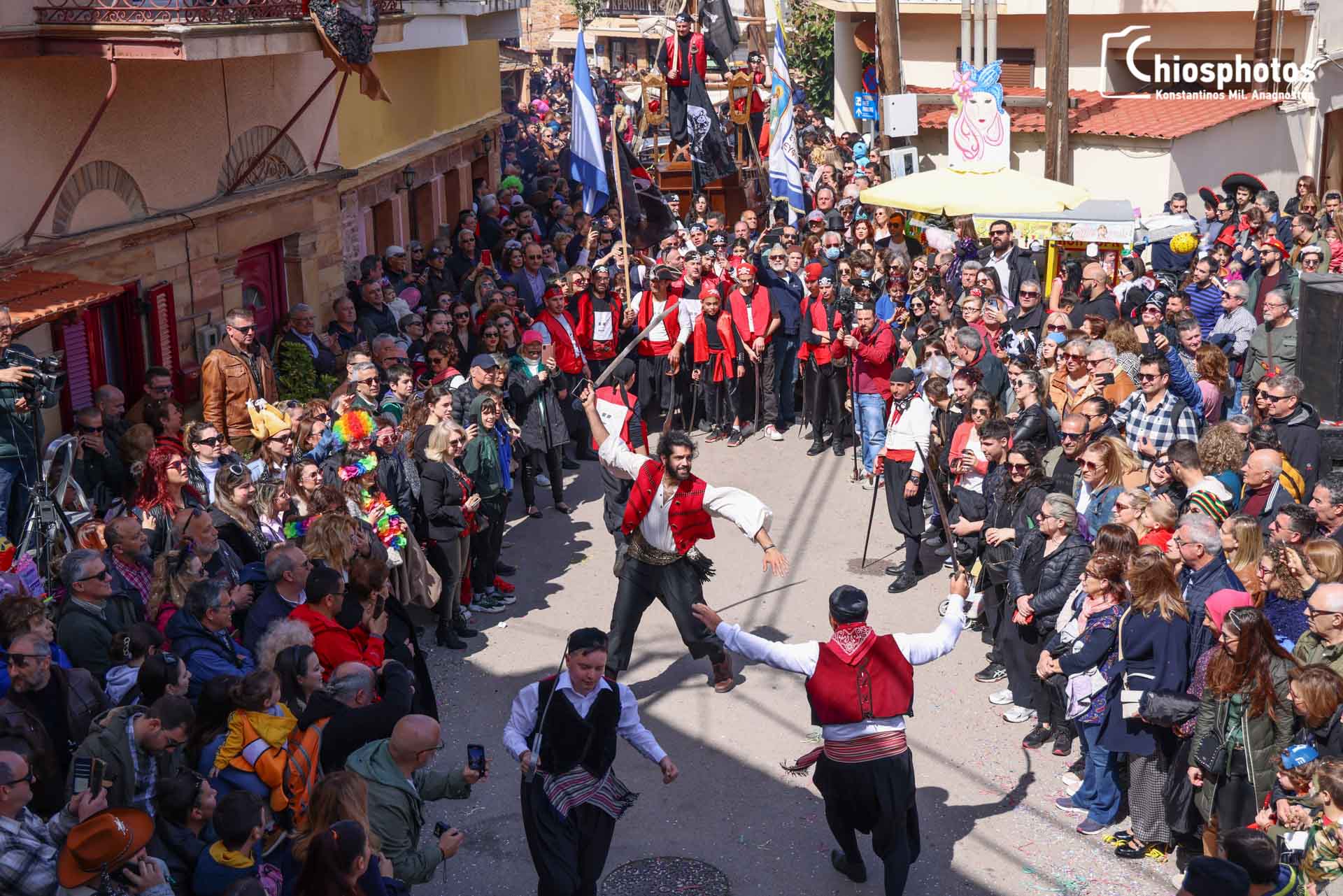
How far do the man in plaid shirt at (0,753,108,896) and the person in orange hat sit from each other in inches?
4.3

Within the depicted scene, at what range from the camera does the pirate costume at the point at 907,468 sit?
34.8 feet

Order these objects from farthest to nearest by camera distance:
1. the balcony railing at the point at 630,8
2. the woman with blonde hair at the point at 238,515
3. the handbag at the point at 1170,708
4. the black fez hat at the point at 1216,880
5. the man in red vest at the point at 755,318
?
the balcony railing at the point at 630,8, the man in red vest at the point at 755,318, the woman with blonde hair at the point at 238,515, the handbag at the point at 1170,708, the black fez hat at the point at 1216,880

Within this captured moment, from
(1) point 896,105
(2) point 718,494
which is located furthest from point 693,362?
(1) point 896,105

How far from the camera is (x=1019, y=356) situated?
37.5 feet

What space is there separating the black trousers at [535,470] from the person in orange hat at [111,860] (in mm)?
7559

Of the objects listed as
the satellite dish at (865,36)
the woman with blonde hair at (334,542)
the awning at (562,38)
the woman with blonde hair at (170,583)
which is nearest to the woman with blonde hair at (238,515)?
the woman with blonde hair at (334,542)

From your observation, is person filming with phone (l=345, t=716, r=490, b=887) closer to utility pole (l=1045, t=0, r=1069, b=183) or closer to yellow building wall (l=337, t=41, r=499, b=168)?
yellow building wall (l=337, t=41, r=499, b=168)

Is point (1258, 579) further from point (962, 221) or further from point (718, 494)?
point (962, 221)

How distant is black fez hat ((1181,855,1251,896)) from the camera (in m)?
4.64

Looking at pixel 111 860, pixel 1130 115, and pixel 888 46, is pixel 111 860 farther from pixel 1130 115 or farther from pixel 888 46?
pixel 1130 115

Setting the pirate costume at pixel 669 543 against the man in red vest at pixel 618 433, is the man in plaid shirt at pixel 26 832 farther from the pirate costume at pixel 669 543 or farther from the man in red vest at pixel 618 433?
the man in red vest at pixel 618 433

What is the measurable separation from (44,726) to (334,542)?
91.9 inches

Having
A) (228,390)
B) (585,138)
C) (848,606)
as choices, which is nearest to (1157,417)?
(848,606)

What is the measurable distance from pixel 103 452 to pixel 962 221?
1204 centimetres
